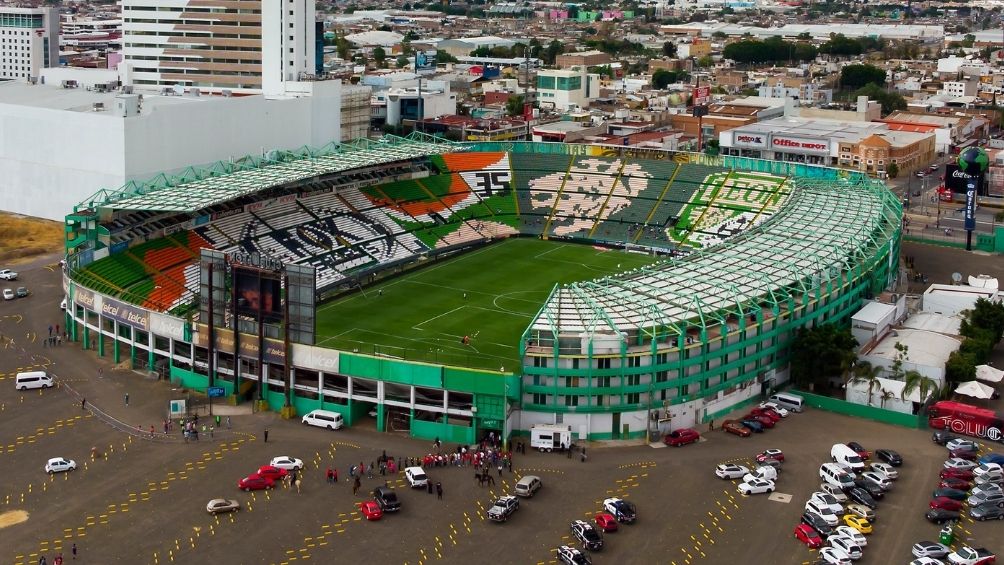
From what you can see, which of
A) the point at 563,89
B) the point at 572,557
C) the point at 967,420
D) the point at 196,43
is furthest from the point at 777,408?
the point at 563,89

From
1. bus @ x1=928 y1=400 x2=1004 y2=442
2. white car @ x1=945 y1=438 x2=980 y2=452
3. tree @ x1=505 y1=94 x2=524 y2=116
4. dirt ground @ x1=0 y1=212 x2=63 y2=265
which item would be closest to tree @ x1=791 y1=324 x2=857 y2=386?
bus @ x1=928 y1=400 x2=1004 y2=442

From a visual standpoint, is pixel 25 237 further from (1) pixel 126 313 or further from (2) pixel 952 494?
(2) pixel 952 494

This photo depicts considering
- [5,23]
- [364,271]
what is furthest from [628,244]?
[5,23]

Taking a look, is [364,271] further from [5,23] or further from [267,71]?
[5,23]

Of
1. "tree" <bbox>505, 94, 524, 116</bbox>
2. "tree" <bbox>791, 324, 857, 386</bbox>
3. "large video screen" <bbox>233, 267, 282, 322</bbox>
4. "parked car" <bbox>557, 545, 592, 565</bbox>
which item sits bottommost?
"parked car" <bbox>557, 545, 592, 565</bbox>

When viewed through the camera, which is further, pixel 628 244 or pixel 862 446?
pixel 628 244

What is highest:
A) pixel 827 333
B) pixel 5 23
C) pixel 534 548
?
pixel 5 23

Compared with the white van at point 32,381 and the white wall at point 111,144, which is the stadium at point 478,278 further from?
the white van at point 32,381

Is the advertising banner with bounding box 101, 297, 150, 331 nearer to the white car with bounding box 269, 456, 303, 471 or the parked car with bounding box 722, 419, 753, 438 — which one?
the white car with bounding box 269, 456, 303, 471
